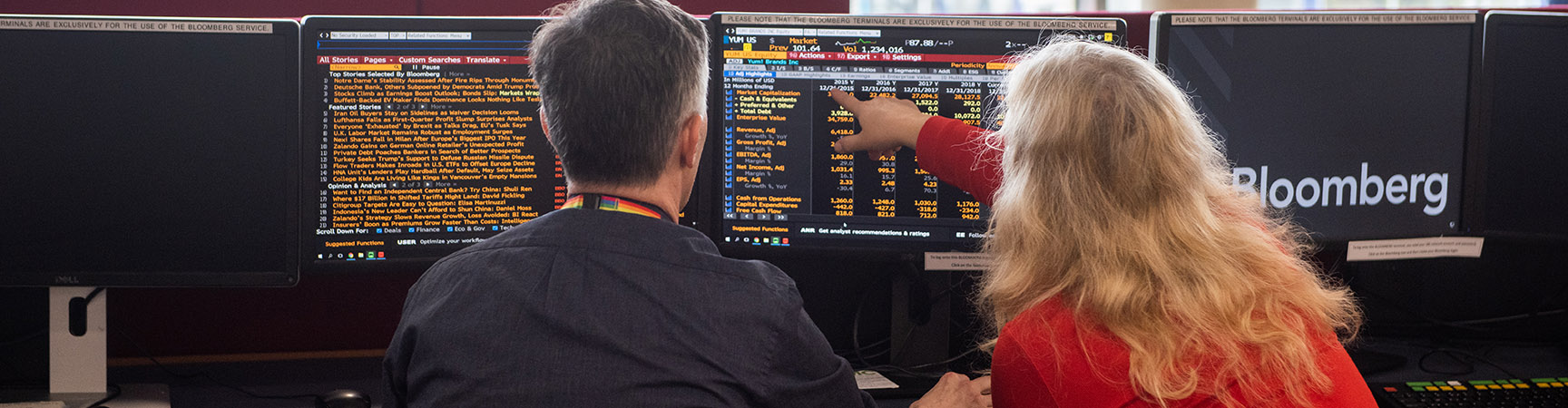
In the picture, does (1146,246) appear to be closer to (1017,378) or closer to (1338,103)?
(1017,378)

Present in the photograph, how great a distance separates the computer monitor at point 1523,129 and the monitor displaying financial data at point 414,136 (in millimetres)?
1293

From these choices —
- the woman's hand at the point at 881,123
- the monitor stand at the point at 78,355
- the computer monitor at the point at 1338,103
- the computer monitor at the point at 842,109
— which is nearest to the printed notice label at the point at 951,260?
the computer monitor at the point at 842,109

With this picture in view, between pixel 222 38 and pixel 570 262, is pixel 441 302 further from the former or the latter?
pixel 222 38

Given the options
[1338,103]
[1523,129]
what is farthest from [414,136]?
[1523,129]

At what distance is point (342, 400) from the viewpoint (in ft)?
4.38

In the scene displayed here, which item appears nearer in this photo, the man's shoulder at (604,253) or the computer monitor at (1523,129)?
the man's shoulder at (604,253)

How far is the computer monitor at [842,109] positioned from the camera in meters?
1.53

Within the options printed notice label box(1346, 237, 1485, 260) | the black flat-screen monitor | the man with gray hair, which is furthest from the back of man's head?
printed notice label box(1346, 237, 1485, 260)

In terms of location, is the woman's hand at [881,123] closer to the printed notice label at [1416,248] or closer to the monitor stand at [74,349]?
the printed notice label at [1416,248]

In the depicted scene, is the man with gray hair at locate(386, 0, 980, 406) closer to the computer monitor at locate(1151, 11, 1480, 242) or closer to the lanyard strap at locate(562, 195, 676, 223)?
the lanyard strap at locate(562, 195, 676, 223)

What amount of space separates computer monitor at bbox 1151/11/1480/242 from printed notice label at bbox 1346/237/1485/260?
12 mm

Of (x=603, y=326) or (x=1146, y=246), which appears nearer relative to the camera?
(x=603, y=326)

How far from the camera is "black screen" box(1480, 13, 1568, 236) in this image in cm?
162

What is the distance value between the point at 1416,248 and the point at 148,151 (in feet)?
5.51
